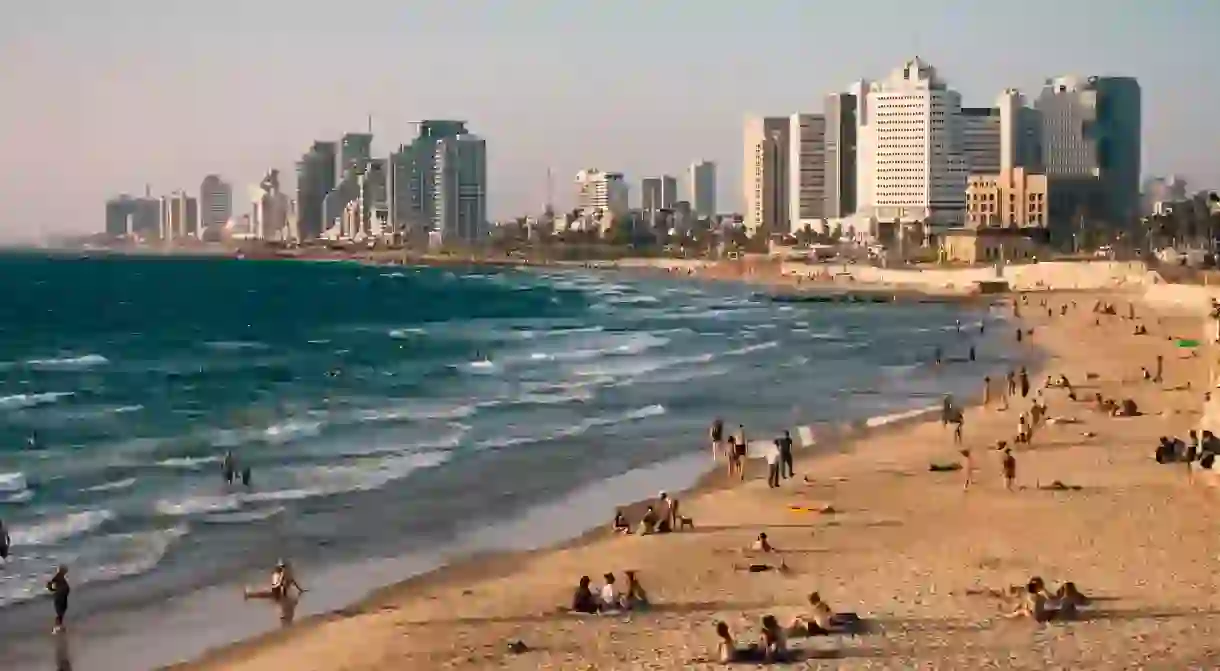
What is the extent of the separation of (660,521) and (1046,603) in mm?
6483

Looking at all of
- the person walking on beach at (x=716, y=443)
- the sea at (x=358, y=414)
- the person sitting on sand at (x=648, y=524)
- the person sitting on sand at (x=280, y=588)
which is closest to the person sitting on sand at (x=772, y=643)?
the person sitting on sand at (x=280, y=588)

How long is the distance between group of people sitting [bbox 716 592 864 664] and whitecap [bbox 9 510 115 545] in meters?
9.68

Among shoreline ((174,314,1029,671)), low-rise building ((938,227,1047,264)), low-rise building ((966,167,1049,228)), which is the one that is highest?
low-rise building ((966,167,1049,228))

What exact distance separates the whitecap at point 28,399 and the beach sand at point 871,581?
67.5 feet

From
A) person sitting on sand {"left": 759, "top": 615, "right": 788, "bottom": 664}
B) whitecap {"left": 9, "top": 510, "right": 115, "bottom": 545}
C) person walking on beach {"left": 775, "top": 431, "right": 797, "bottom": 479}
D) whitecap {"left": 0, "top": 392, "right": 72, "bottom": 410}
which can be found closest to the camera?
person sitting on sand {"left": 759, "top": 615, "right": 788, "bottom": 664}

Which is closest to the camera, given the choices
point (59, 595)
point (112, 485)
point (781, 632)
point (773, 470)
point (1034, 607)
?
point (781, 632)

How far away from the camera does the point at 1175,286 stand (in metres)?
81.8

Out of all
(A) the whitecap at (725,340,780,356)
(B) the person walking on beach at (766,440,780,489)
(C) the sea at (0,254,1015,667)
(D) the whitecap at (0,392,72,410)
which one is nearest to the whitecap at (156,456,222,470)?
(C) the sea at (0,254,1015,667)

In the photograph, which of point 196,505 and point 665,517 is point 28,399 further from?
point 665,517

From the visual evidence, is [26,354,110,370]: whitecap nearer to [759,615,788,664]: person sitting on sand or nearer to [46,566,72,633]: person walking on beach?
[46,566,72,633]: person walking on beach

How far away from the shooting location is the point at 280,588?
1619 centimetres

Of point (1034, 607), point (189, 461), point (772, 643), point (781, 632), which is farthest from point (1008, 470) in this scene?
point (189, 461)

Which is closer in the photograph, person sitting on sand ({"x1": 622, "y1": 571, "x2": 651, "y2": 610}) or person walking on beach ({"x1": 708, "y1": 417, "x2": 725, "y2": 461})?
person sitting on sand ({"x1": 622, "y1": 571, "x2": 651, "y2": 610})

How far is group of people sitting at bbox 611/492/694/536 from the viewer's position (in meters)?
19.7
